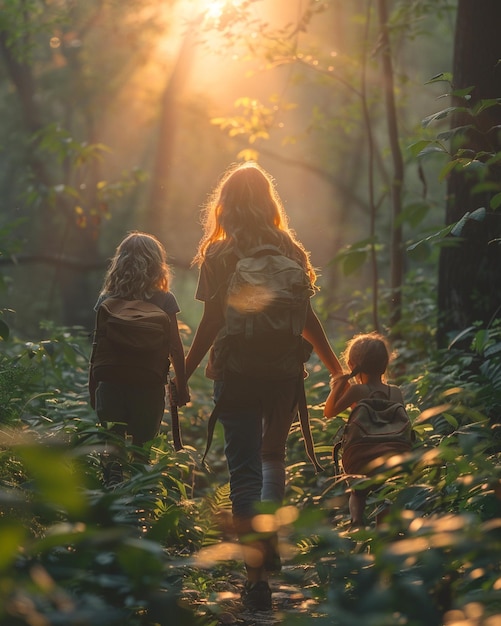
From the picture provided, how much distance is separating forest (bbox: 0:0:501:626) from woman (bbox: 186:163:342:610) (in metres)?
0.34

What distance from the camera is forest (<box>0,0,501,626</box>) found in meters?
1.83

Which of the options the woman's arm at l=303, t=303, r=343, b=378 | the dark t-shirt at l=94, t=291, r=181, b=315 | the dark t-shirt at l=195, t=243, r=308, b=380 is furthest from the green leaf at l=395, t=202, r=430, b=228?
the dark t-shirt at l=94, t=291, r=181, b=315

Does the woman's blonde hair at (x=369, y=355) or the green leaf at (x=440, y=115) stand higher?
the green leaf at (x=440, y=115)

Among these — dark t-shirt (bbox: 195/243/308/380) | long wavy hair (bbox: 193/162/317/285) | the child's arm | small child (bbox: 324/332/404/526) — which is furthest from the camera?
the child's arm

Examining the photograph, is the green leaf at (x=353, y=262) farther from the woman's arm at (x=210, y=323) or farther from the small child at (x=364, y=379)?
the woman's arm at (x=210, y=323)

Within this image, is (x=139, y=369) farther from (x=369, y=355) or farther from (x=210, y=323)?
(x=369, y=355)

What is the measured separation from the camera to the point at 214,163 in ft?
95.5

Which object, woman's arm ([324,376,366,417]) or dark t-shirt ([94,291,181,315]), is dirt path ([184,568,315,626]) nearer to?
woman's arm ([324,376,366,417])

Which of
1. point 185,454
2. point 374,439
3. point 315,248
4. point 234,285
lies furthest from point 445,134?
point 315,248

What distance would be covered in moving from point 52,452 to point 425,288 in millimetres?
9048

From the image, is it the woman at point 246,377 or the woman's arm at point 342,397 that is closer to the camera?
the woman at point 246,377

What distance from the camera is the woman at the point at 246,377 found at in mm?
4609

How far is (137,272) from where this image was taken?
5402 mm

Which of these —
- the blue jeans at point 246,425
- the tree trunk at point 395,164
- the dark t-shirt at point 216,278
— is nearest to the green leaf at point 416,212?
the dark t-shirt at point 216,278
